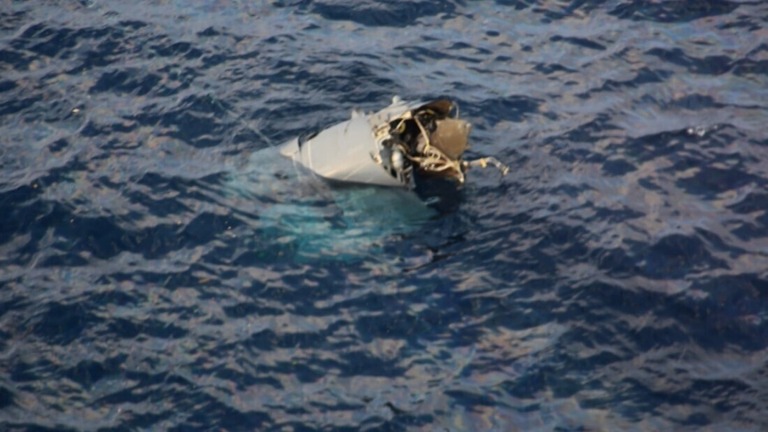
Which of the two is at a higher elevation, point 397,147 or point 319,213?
point 397,147

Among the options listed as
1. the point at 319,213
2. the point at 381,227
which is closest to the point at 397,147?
the point at 381,227

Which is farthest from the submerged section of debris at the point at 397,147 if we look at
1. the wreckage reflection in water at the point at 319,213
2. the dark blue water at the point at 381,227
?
the dark blue water at the point at 381,227

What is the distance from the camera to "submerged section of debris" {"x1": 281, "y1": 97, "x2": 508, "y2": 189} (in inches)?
476

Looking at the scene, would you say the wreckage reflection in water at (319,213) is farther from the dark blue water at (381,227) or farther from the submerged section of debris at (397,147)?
the submerged section of debris at (397,147)

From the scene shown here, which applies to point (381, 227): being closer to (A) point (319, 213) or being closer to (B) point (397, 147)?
(A) point (319, 213)

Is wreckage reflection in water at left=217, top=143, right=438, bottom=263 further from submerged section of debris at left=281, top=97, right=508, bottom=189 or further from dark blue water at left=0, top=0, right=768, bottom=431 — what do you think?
submerged section of debris at left=281, top=97, right=508, bottom=189

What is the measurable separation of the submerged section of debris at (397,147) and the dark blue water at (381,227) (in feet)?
1.29

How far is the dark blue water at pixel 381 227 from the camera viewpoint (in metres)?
10.3

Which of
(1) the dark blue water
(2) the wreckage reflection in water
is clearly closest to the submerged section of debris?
(2) the wreckage reflection in water

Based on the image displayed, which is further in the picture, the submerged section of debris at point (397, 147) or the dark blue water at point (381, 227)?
the submerged section of debris at point (397, 147)

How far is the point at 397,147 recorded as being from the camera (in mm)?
12164

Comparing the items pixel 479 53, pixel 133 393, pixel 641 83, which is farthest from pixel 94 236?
pixel 641 83

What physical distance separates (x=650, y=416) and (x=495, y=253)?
9.51 ft

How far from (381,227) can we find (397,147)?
1.04 meters
